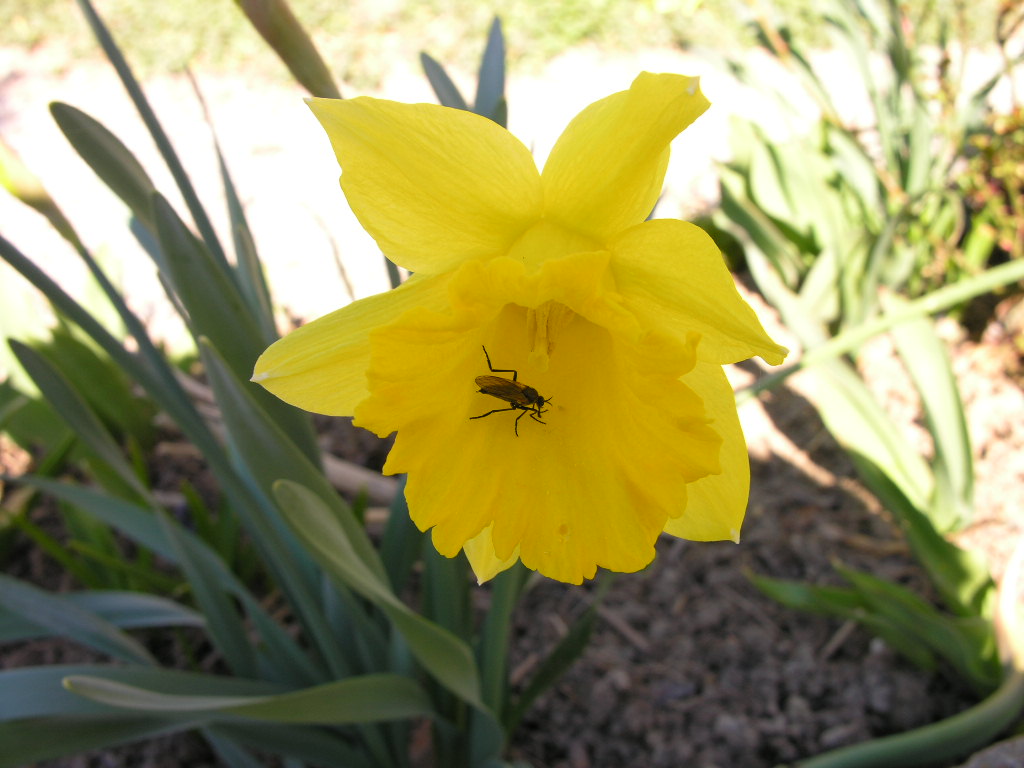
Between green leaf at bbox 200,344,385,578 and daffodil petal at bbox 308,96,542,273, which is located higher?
daffodil petal at bbox 308,96,542,273

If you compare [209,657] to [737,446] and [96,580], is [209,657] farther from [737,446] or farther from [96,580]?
[737,446]

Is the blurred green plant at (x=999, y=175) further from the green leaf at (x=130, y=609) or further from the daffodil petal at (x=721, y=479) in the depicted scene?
the green leaf at (x=130, y=609)

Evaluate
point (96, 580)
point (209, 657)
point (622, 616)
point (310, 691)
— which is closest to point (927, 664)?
point (622, 616)

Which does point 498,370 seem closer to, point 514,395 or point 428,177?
point 514,395

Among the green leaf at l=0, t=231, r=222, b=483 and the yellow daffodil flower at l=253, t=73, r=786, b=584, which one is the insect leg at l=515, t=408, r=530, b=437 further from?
the green leaf at l=0, t=231, r=222, b=483

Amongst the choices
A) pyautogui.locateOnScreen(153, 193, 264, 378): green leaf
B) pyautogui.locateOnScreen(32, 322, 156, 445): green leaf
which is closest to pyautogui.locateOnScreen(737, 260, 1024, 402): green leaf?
pyautogui.locateOnScreen(153, 193, 264, 378): green leaf

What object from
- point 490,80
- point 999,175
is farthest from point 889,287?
point 490,80

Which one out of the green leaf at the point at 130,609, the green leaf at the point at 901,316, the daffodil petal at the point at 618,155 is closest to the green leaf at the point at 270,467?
the green leaf at the point at 130,609
